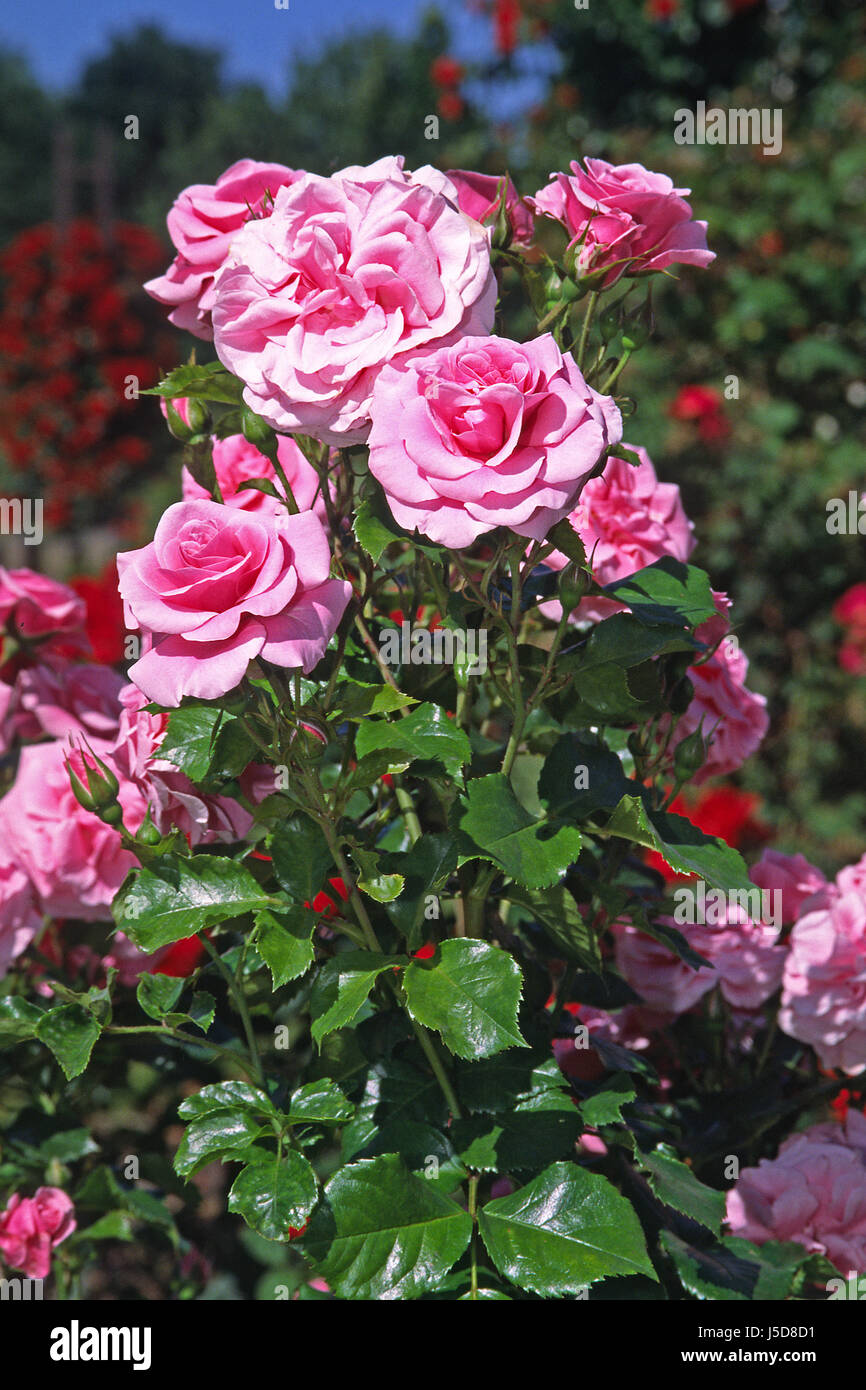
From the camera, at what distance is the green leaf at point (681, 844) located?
73cm

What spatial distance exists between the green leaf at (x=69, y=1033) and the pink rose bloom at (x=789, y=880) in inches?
23.3

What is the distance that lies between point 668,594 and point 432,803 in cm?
25

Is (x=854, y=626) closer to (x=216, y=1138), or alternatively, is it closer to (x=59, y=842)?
(x=59, y=842)

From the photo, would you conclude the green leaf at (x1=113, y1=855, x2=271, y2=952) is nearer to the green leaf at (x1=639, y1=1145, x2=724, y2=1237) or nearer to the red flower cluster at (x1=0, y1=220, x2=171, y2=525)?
the green leaf at (x1=639, y1=1145, x2=724, y2=1237)

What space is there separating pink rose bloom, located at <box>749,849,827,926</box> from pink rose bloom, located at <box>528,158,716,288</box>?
55 centimetres

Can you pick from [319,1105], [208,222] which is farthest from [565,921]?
[208,222]

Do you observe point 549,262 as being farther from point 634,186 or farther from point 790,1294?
point 790,1294

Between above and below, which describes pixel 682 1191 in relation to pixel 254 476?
below

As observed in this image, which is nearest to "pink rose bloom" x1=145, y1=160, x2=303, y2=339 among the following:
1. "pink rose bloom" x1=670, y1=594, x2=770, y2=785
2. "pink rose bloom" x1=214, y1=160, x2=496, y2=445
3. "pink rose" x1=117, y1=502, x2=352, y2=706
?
"pink rose bloom" x1=214, y1=160, x2=496, y2=445

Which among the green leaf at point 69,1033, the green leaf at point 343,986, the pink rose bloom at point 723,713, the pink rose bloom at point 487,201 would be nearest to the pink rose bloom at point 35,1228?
the green leaf at point 69,1033

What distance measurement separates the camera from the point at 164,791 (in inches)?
31.5

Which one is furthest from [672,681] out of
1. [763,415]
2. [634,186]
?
[763,415]

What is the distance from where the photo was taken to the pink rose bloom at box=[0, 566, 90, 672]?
3.74 ft
